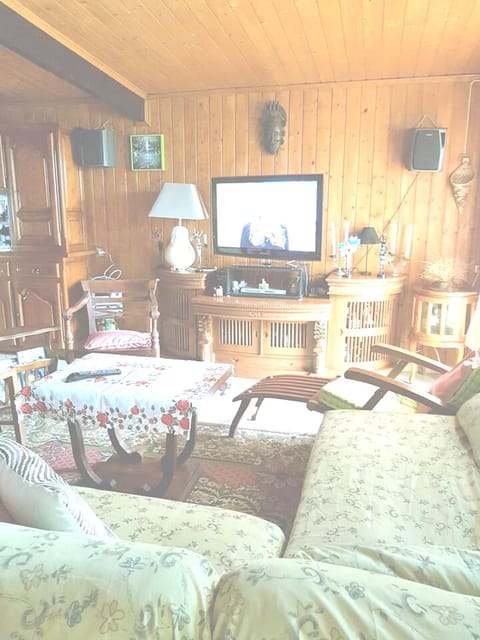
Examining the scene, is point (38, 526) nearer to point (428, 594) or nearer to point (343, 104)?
point (428, 594)

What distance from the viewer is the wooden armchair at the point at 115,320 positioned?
3.62 m

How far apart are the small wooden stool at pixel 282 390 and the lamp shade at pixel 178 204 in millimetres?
1784

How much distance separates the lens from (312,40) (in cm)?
308

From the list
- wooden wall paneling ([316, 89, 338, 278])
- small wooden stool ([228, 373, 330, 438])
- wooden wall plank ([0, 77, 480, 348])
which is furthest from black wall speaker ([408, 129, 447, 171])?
small wooden stool ([228, 373, 330, 438])

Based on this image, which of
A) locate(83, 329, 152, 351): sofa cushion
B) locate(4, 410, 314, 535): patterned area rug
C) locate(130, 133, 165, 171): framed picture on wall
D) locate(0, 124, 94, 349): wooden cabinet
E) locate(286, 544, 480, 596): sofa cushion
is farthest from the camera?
locate(130, 133, 165, 171): framed picture on wall

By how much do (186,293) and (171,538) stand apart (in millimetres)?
2968

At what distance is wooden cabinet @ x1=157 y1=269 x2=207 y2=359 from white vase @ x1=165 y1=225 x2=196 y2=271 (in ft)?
0.33

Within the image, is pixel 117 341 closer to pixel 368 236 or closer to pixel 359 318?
pixel 359 318

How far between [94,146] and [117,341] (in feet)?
6.05

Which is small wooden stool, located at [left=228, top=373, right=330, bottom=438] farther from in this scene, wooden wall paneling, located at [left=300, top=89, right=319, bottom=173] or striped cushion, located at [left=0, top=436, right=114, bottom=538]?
wooden wall paneling, located at [left=300, top=89, right=319, bottom=173]

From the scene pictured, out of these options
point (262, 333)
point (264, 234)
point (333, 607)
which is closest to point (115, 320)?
point (262, 333)

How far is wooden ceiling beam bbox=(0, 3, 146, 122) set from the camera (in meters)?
2.71

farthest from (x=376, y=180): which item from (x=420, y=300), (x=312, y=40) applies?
(x=312, y=40)

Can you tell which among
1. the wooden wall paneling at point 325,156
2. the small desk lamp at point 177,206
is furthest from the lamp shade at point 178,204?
the wooden wall paneling at point 325,156
